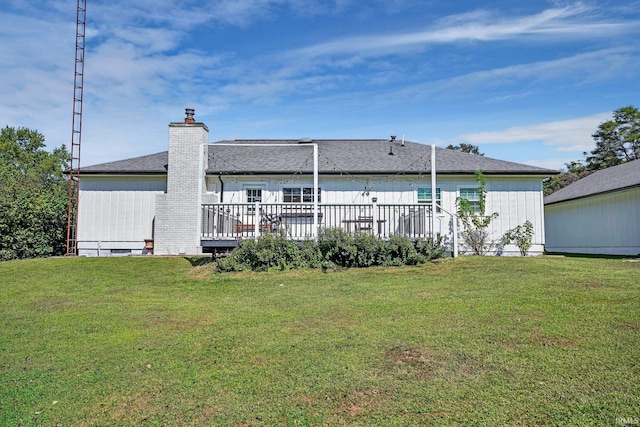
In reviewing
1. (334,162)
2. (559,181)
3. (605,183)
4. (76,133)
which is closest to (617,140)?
(559,181)

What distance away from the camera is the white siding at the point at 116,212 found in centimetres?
1531

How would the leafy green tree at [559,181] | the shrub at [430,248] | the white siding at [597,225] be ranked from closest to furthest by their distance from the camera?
the shrub at [430,248]
the white siding at [597,225]
the leafy green tree at [559,181]

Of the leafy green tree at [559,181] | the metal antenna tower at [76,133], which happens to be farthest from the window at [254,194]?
the leafy green tree at [559,181]

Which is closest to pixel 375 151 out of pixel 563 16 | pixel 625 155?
pixel 563 16

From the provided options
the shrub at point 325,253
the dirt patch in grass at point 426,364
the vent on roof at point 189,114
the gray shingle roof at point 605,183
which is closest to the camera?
the dirt patch in grass at point 426,364

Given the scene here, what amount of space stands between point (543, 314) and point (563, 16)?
37.5 feet

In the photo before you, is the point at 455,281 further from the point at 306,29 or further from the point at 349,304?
the point at 306,29

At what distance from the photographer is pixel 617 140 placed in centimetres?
4025

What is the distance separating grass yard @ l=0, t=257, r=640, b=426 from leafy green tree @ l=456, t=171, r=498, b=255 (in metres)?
6.66

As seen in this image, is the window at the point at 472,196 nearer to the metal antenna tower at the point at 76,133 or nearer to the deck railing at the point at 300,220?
the deck railing at the point at 300,220

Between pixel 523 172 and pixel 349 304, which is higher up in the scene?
pixel 523 172

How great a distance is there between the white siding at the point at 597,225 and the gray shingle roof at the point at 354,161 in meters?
3.91

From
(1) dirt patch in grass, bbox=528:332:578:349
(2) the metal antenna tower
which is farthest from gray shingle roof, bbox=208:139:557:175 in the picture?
(1) dirt patch in grass, bbox=528:332:578:349

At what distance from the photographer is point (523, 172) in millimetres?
15203
